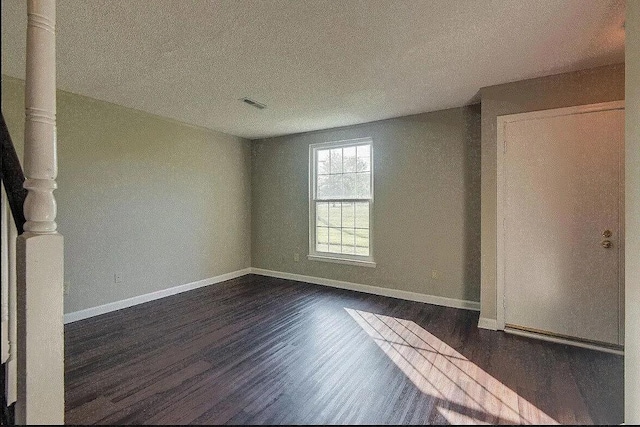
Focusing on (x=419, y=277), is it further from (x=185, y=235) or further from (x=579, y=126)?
(x=185, y=235)

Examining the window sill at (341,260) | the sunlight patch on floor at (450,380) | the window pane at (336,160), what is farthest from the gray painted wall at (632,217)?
the window pane at (336,160)

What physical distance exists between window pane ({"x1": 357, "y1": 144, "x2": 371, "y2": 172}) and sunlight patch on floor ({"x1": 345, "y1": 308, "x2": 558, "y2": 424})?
6.91 ft

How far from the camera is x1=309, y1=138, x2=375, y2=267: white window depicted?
163 inches

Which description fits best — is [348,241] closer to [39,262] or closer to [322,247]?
[322,247]

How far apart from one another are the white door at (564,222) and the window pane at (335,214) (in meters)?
2.14

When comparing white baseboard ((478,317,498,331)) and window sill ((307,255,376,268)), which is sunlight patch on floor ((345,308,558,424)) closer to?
white baseboard ((478,317,498,331))

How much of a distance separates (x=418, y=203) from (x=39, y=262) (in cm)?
345

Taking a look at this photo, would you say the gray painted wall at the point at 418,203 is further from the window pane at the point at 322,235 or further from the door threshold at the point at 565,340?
the door threshold at the point at 565,340

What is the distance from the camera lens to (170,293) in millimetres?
3869

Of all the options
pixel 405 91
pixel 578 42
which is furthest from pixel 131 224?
pixel 578 42

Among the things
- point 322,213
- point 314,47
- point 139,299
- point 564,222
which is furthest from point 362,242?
point 139,299

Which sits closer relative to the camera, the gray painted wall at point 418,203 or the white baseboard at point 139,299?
the white baseboard at point 139,299

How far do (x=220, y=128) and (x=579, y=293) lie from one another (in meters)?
4.47

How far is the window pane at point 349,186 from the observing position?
4.26 meters
